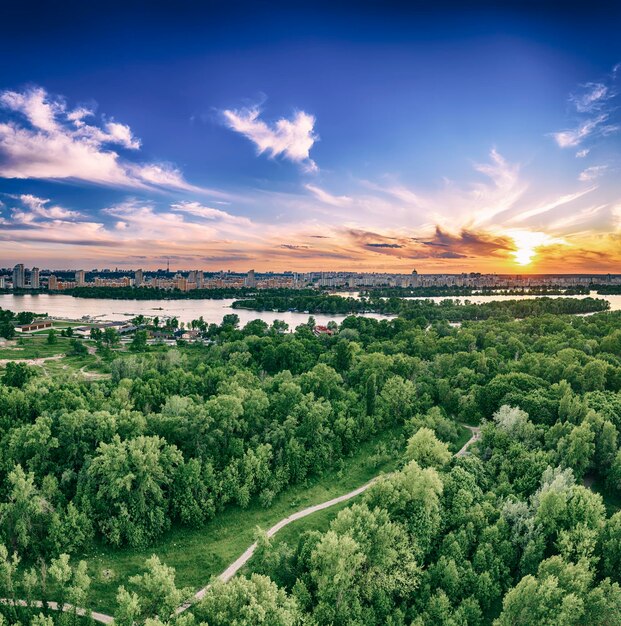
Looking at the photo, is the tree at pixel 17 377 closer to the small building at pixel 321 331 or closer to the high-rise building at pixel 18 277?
the small building at pixel 321 331

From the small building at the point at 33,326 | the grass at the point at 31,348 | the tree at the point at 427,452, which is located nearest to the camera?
the tree at the point at 427,452

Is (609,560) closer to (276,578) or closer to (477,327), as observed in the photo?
(276,578)

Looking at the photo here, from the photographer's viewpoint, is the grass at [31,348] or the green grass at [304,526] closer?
the green grass at [304,526]

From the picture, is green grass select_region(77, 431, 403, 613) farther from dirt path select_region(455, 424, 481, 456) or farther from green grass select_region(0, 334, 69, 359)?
green grass select_region(0, 334, 69, 359)

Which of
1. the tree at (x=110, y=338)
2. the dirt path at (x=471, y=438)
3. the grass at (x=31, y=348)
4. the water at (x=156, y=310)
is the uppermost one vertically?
the water at (x=156, y=310)

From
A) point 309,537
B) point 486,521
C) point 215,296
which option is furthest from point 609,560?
point 215,296

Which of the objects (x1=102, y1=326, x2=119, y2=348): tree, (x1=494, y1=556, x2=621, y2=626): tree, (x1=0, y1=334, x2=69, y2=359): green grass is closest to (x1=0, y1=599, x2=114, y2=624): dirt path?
(x1=494, y1=556, x2=621, y2=626): tree

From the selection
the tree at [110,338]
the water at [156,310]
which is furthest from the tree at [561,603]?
the water at [156,310]
